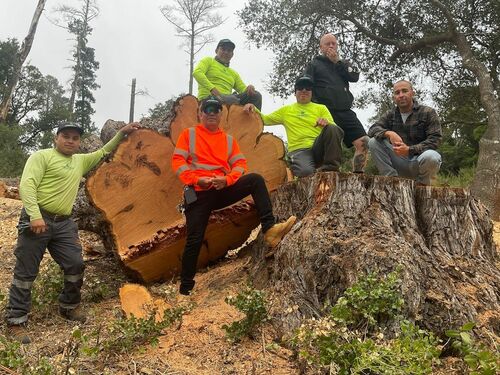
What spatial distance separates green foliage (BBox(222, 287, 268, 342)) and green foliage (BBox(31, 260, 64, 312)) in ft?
6.20

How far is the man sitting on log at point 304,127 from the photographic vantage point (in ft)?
15.7

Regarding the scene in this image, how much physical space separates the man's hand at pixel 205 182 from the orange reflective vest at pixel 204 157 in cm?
5

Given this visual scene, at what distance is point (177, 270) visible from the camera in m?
4.31

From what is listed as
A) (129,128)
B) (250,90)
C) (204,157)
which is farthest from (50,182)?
(250,90)

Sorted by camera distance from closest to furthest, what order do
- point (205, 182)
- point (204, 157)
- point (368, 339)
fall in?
point (368, 339), point (205, 182), point (204, 157)

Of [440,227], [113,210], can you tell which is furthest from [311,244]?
[113,210]

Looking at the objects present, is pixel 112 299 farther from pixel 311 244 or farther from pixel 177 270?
pixel 311 244

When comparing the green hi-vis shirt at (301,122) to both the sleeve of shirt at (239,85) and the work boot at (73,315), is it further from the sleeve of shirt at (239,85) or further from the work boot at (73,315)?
the work boot at (73,315)

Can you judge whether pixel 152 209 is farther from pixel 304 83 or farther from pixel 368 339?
pixel 368 339

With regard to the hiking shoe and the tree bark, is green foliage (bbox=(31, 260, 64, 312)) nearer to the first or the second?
the hiking shoe

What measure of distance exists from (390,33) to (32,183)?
977 centimetres

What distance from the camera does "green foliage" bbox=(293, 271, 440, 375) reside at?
2.23m

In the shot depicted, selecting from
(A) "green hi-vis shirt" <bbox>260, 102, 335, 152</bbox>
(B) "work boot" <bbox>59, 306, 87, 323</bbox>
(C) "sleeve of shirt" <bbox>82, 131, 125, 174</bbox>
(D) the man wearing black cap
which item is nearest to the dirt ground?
(B) "work boot" <bbox>59, 306, 87, 323</bbox>

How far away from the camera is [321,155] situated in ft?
15.7
